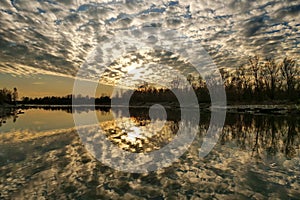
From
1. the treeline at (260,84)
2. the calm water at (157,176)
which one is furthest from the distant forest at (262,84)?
the calm water at (157,176)

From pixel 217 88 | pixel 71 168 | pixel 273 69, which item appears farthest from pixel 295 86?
pixel 71 168

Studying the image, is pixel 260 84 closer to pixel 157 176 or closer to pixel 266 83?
pixel 266 83

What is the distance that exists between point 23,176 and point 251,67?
92404 millimetres

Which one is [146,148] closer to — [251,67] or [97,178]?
[97,178]

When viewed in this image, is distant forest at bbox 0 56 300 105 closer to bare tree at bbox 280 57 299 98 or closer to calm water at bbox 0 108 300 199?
bare tree at bbox 280 57 299 98

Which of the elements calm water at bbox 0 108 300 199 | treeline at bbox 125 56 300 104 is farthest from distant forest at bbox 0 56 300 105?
calm water at bbox 0 108 300 199

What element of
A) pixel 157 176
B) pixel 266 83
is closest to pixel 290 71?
pixel 266 83

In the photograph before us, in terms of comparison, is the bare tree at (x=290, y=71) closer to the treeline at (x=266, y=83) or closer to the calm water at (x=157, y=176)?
the treeline at (x=266, y=83)

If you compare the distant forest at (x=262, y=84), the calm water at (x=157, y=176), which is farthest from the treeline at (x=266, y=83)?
the calm water at (x=157, y=176)

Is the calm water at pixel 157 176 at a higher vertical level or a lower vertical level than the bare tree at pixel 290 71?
lower

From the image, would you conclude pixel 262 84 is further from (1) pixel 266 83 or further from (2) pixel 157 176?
(2) pixel 157 176

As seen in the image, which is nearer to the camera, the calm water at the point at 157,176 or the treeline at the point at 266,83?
the calm water at the point at 157,176

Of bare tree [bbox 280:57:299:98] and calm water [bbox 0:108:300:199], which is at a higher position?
bare tree [bbox 280:57:299:98]

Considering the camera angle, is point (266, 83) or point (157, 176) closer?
point (157, 176)
